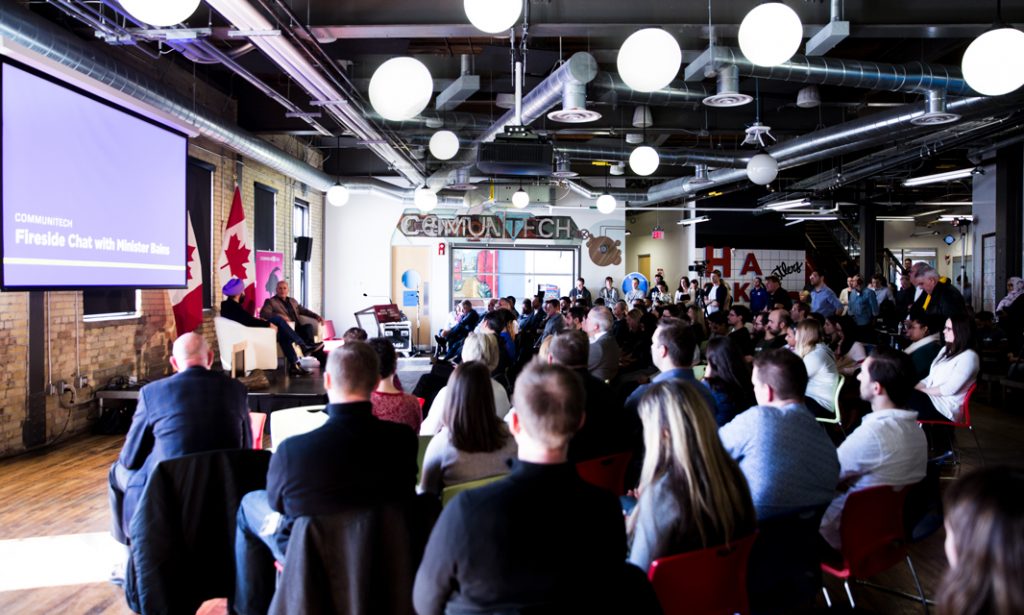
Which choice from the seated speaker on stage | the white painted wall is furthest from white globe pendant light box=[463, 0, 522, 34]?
the white painted wall

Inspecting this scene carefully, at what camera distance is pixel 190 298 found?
8195 millimetres

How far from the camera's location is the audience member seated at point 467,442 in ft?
8.41

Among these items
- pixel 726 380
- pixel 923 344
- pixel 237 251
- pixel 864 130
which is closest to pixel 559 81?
pixel 726 380

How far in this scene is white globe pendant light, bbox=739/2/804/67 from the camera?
11.2 feet

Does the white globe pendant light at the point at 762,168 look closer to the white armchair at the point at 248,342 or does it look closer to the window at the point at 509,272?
the white armchair at the point at 248,342

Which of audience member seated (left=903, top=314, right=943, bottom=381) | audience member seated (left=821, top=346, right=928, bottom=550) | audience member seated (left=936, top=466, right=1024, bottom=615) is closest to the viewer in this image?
audience member seated (left=936, top=466, right=1024, bottom=615)

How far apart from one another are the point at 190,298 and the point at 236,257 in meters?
1.69

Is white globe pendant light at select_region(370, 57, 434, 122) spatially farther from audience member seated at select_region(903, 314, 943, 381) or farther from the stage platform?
audience member seated at select_region(903, 314, 943, 381)

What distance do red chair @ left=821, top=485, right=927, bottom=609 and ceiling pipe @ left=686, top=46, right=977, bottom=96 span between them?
14.2ft

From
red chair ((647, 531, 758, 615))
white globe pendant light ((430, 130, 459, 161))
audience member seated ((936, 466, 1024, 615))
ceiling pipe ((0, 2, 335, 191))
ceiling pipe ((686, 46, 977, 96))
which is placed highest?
ceiling pipe ((686, 46, 977, 96))

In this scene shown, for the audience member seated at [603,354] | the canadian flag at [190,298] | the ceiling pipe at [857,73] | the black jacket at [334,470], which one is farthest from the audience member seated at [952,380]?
the canadian flag at [190,298]

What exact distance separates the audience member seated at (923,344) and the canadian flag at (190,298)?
7344 mm

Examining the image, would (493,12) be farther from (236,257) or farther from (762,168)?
(236,257)

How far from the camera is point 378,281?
15.2 m
